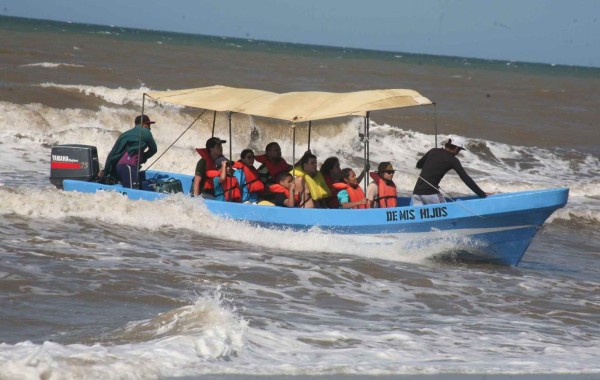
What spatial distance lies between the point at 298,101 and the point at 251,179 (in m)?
1.25

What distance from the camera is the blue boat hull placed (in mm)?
11484

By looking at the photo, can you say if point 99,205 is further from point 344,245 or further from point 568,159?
point 568,159

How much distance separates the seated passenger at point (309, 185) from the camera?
12453 mm

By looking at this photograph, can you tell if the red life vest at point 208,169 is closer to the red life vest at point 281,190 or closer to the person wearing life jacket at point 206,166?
the person wearing life jacket at point 206,166

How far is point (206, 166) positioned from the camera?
511 inches

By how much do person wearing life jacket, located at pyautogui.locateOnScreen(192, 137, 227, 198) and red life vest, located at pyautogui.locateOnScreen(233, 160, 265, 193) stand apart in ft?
0.90

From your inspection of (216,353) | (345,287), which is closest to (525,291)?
(345,287)

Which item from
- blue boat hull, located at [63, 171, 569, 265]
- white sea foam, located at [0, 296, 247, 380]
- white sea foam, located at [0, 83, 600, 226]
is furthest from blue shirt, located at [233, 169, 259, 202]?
white sea foam, located at [0, 83, 600, 226]

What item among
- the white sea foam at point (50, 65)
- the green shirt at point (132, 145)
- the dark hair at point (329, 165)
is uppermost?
the white sea foam at point (50, 65)

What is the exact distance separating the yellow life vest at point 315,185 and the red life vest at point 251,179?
0.64 metres

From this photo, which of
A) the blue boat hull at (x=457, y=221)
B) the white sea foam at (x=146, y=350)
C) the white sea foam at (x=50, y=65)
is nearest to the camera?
the white sea foam at (x=146, y=350)

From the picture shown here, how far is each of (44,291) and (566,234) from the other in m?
9.79

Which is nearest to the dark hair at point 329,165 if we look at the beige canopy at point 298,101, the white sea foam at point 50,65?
the beige canopy at point 298,101

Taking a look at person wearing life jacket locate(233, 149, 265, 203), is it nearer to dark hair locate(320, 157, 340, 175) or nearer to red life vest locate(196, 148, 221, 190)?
red life vest locate(196, 148, 221, 190)
